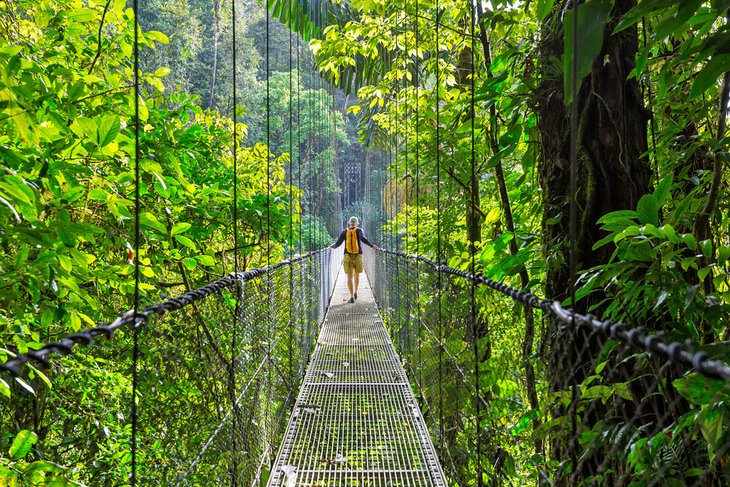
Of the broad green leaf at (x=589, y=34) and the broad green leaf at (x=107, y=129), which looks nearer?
the broad green leaf at (x=589, y=34)

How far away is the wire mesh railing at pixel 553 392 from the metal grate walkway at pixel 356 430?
101mm

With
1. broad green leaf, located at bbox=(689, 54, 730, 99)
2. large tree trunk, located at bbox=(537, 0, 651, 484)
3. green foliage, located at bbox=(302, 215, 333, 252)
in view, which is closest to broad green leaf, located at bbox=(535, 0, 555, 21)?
broad green leaf, located at bbox=(689, 54, 730, 99)

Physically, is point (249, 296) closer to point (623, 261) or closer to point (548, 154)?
point (548, 154)

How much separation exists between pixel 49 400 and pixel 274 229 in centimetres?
116

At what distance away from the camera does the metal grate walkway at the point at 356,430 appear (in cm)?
183

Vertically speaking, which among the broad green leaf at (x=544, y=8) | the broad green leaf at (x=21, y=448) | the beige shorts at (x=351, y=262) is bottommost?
the broad green leaf at (x=21, y=448)

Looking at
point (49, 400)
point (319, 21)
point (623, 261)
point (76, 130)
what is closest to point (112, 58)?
point (76, 130)

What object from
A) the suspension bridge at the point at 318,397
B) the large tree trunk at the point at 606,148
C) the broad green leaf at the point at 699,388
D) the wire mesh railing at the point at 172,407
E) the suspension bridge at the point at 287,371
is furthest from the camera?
the wire mesh railing at the point at 172,407

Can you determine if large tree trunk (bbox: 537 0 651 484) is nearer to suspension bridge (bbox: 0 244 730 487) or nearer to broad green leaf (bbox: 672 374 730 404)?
suspension bridge (bbox: 0 244 730 487)

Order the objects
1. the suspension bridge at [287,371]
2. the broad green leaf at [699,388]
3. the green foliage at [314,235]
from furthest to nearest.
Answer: the green foliage at [314,235]
the suspension bridge at [287,371]
the broad green leaf at [699,388]

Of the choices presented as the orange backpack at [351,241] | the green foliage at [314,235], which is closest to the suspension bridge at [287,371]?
the orange backpack at [351,241]

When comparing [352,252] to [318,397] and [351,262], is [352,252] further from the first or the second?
[318,397]

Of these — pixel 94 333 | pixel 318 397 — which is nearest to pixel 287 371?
pixel 318 397

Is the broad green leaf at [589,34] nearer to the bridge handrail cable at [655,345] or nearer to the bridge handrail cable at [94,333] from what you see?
the bridge handrail cable at [655,345]
